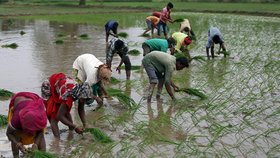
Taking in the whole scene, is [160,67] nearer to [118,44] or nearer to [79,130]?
[118,44]

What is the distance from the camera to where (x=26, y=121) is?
392cm

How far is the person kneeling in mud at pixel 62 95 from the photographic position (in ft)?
16.4

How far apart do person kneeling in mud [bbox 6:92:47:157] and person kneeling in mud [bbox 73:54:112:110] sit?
Answer: 3.14 ft

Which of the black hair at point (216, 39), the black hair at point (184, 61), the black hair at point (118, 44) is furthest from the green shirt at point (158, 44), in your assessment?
the black hair at point (216, 39)

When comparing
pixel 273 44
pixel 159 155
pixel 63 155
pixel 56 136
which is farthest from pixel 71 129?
pixel 273 44

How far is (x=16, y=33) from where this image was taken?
62.3ft

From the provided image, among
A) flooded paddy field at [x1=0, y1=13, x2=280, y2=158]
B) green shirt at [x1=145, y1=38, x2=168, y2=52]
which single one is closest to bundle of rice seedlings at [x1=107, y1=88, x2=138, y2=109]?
flooded paddy field at [x1=0, y1=13, x2=280, y2=158]

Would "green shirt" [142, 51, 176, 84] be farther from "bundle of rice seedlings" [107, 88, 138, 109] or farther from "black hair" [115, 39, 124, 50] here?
"black hair" [115, 39, 124, 50]

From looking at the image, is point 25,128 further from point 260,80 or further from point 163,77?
point 260,80

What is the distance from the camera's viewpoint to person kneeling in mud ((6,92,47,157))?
3.93 metres

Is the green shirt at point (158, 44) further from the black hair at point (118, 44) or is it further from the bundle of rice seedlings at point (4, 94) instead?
the bundle of rice seedlings at point (4, 94)

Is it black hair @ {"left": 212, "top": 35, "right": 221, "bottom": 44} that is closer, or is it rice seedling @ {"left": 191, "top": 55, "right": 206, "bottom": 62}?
rice seedling @ {"left": 191, "top": 55, "right": 206, "bottom": 62}

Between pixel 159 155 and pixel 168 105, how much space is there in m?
2.24

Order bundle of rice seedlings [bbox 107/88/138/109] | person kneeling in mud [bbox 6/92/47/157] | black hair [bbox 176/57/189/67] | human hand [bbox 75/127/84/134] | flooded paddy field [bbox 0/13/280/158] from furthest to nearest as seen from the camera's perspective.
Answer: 1. bundle of rice seedlings [bbox 107/88/138/109]
2. black hair [bbox 176/57/189/67]
3. human hand [bbox 75/127/84/134]
4. flooded paddy field [bbox 0/13/280/158]
5. person kneeling in mud [bbox 6/92/47/157]
